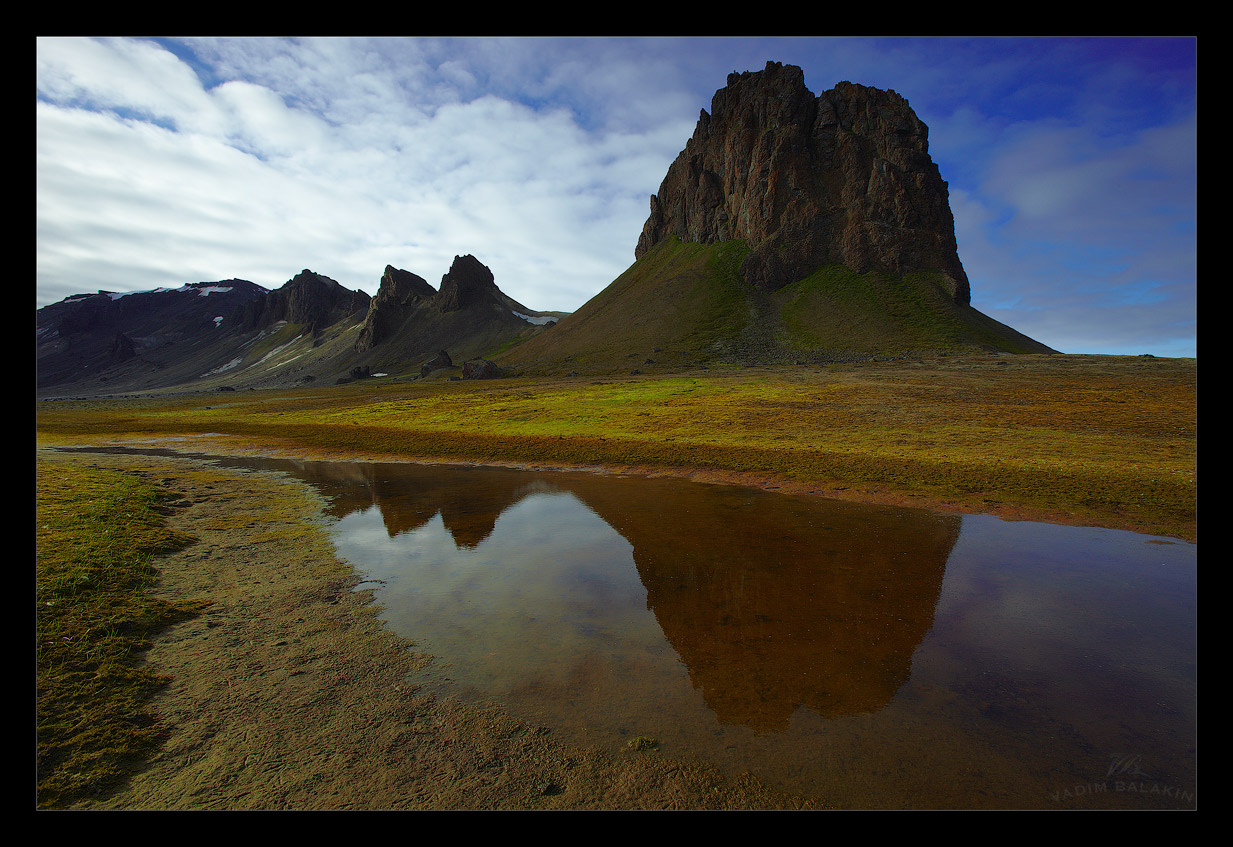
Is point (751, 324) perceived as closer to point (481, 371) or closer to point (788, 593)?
point (481, 371)

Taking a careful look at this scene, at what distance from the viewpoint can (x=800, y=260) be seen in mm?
134750

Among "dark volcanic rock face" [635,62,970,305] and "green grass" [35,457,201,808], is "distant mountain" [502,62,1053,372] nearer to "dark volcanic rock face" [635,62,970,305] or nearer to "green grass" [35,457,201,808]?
"dark volcanic rock face" [635,62,970,305]

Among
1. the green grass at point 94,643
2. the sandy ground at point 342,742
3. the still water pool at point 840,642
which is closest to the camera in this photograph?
the sandy ground at point 342,742

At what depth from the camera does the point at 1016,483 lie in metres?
18.0

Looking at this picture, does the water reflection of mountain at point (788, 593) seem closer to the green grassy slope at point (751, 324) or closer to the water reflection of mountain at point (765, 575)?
the water reflection of mountain at point (765, 575)

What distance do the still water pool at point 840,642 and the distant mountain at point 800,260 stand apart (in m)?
85.9

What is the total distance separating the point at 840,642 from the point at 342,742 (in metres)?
7.14

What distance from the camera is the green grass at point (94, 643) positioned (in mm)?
5285
